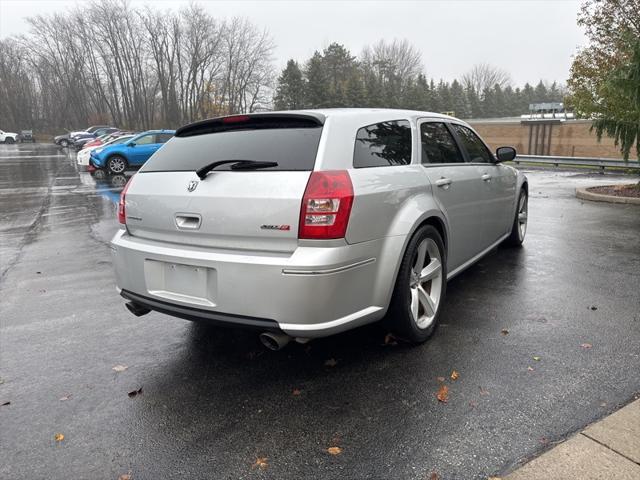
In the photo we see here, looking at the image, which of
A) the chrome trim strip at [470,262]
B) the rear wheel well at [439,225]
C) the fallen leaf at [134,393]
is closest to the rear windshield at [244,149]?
the rear wheel well at [439,225]

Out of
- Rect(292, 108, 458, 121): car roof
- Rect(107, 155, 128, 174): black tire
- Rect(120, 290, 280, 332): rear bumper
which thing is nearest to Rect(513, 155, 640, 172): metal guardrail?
Rect(107, 155, 128, 174): black tire

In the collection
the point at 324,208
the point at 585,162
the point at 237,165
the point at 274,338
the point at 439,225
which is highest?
the point at 237,165

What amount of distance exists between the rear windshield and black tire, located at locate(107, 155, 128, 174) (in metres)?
16.2

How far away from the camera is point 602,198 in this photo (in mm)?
10727

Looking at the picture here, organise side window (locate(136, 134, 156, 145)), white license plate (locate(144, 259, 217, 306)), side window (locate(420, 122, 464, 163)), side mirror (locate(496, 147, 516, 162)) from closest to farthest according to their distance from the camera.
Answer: white license plate (locate(144, 259, 217, 306)), side window (locate(420, 122, 464, 163)), side mirror (locate(496, 147, 516, 162)), side window (locate(136, 134, 156, 145))

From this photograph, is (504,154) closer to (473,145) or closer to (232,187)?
(473,145)

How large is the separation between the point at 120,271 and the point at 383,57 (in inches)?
3489

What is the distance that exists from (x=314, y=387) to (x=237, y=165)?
56.6 inches

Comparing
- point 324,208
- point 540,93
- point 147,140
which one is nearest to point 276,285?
point 324,208

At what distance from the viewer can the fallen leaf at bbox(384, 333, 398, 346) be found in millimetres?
3531

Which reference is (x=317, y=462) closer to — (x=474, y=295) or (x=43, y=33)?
(x=474, y=295)

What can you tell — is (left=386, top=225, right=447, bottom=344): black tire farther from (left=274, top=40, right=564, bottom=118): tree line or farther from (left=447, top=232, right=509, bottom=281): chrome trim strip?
(left=274, top=40, right=564, bottom=118): tree line

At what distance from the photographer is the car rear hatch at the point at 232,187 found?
8.95 ft

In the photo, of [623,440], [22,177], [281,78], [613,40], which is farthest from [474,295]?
[281,78]
